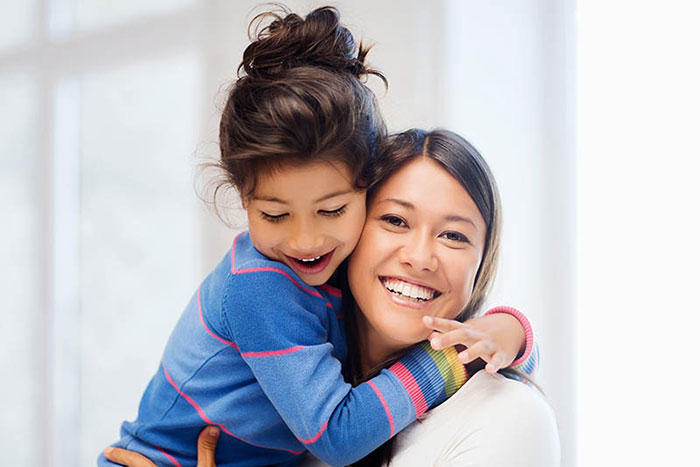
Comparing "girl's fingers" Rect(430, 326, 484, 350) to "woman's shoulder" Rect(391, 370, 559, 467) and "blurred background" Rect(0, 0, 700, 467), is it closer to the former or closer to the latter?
"woman's shoulder" Rect(391, 370, 559, 467)

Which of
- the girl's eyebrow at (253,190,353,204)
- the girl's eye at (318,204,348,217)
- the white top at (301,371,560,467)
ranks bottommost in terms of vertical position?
the white top at (301,371,560,467)

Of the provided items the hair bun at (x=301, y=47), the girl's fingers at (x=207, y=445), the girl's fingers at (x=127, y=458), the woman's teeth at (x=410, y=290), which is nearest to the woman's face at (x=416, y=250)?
the woman's teeth at (x=410, y=290)

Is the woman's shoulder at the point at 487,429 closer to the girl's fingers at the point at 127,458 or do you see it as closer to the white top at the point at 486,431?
the white top at the point at 486,431

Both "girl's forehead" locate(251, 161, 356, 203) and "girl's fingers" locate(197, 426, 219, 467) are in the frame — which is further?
"girl's fingers" locate(197, 426, 219, 467)

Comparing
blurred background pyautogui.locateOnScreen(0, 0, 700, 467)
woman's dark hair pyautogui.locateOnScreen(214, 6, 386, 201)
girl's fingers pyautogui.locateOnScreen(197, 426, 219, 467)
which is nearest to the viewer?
woman's dark hair pyautogui.locateOnScreen(214, 6, 386, 201)

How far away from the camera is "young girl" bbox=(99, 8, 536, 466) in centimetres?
117

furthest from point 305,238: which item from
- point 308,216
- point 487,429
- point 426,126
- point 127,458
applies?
point 426,126

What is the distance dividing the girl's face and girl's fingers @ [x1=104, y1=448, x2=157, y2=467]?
50 centimetres

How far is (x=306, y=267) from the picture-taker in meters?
1.27

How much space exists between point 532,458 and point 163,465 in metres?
0.70

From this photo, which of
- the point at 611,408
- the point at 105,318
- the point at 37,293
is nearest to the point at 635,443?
the point at 611,408

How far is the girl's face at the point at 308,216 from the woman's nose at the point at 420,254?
0.09 metres

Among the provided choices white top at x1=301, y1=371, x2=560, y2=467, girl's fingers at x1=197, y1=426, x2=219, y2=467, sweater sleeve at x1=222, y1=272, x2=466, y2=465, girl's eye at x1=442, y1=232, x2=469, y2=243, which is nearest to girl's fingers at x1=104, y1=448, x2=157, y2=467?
girl's fingers at x1=197, y1=426, x2=219, y2=467

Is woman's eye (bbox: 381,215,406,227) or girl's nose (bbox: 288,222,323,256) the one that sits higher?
woman's eye (bbox: 381,215,406,227)
